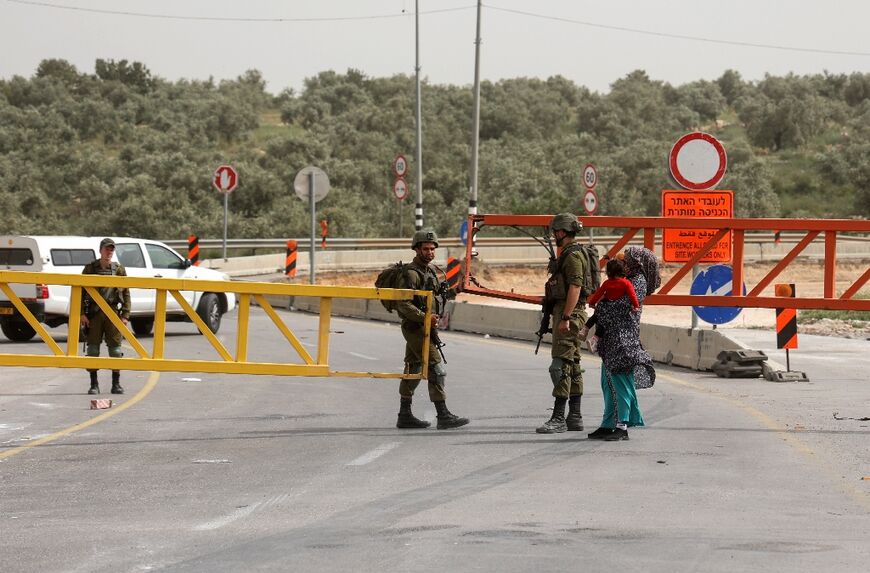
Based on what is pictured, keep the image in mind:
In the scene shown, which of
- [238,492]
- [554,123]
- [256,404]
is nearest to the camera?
[238,492]

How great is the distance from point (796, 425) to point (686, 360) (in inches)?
278

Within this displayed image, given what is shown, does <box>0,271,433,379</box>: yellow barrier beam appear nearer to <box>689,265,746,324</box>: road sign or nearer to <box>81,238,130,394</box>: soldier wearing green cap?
<box>81,238,130,394</box>: soldier wearing green cap

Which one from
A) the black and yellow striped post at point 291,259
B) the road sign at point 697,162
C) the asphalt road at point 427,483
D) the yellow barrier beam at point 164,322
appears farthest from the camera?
the black and yellow striped post at point 291,259

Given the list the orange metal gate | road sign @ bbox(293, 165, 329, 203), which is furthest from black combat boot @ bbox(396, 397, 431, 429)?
road sign @ bbox(293, 165, 329, 203)

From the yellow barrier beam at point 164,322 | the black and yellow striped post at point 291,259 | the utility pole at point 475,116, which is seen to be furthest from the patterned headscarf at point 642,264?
the utility pole at point 475,116

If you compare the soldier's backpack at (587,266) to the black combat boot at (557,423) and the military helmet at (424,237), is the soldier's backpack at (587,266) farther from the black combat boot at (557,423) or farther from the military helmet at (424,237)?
the military helmet at (424,237)

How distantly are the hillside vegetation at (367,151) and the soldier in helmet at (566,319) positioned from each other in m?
46.6

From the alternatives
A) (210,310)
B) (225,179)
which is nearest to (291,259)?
(225,179)

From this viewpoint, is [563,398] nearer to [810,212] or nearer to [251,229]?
[251,229]

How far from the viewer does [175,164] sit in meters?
72.4

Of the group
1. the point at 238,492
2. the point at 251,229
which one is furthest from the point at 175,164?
the point at 238,492

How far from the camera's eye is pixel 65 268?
2505 centimetres

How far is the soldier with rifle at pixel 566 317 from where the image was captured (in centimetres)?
1291

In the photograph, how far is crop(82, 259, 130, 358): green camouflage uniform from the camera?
1680 centimetres
